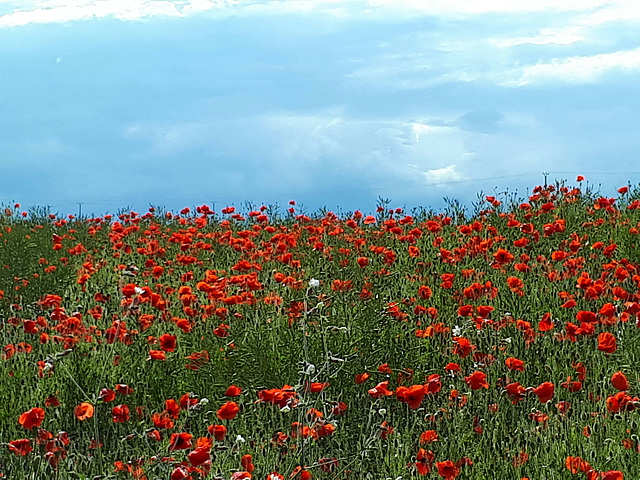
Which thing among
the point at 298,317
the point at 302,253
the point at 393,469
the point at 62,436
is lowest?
the point at 393,469

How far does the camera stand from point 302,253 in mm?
7504

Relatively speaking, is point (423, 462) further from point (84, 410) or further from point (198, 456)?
point (84, 410)

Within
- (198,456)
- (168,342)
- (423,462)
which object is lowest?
(423,462)

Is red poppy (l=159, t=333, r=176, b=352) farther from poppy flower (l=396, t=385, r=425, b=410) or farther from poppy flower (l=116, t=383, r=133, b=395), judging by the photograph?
poppy flower (l=396, t=385, r=425, b=410)

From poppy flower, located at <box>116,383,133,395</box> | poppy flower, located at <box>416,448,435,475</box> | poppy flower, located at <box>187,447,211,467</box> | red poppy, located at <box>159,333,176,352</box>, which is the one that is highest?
red poppy, located at <box>159,333,176,352</box>

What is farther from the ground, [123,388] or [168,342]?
[168,342]

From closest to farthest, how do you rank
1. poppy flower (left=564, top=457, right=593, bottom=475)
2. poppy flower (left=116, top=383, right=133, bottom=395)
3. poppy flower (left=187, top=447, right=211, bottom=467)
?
poppy flower (left=187, top=447, right=211, bottom=467), poppy flower (left=564, top=457, right=593, bottom=475), poppy flower (left=116, top=383, right=133, bottom=395)

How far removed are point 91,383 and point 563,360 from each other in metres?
2.63

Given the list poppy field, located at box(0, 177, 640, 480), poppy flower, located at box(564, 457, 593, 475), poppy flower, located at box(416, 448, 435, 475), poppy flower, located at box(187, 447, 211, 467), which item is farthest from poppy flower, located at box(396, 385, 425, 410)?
poppy flower, located at box(187, 447, 211, 467)

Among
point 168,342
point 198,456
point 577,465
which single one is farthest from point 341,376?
point 198,456

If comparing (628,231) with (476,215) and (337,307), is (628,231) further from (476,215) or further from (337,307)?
(337,307)

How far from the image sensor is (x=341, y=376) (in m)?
4.19

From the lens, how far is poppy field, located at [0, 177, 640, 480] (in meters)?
3.20

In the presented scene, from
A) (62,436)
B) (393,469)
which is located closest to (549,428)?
(393,469)
